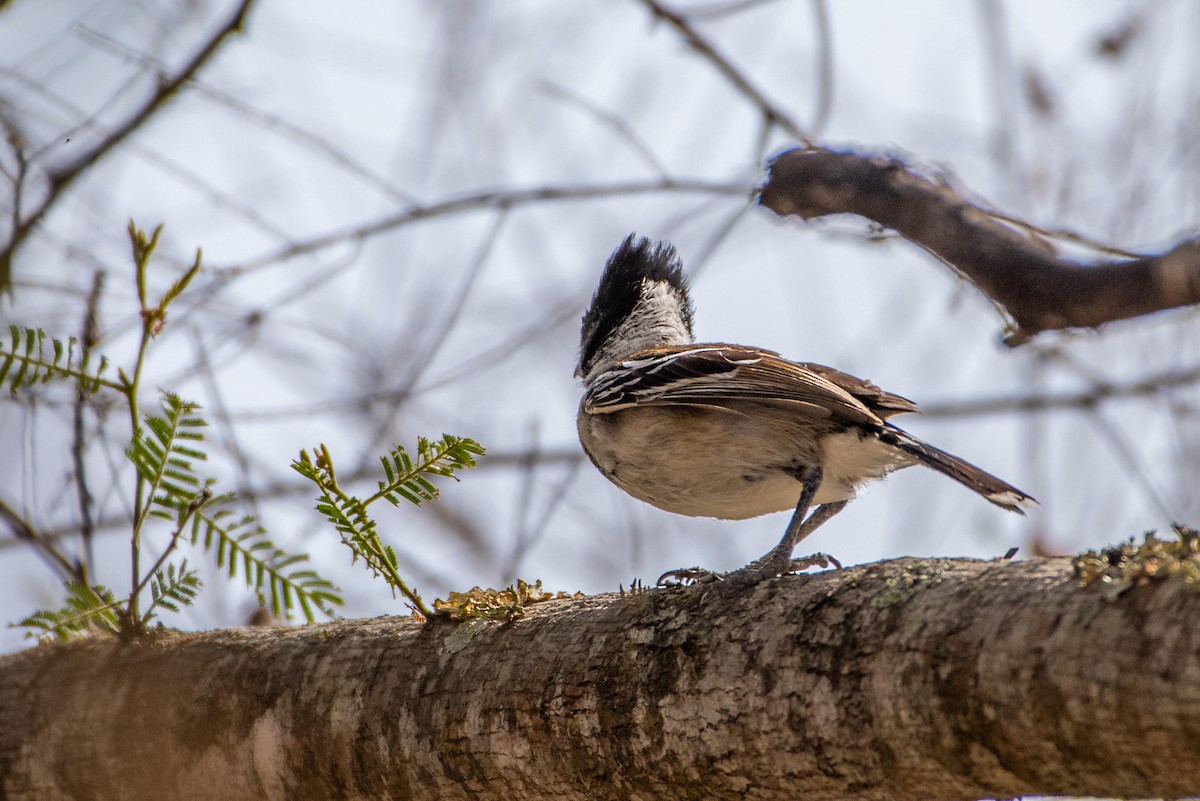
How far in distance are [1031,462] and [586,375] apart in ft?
7.44

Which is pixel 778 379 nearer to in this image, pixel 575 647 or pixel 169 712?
pixel 575 647

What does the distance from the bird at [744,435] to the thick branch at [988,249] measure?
73.0 inches

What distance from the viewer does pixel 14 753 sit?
301 cm

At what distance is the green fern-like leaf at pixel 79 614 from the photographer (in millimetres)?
2695

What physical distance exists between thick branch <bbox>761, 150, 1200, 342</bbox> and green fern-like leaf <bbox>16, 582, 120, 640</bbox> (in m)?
1.87

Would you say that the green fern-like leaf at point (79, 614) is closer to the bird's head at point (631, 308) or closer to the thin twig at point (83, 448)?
the thin twig at point (83, 448)

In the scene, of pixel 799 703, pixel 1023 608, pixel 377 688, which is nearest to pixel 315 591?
pixel 377 688

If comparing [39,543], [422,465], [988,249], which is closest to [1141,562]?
[988,249]

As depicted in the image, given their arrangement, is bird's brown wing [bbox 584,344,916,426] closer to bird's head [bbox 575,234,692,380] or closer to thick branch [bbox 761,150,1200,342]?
bird's head [bbox 575,234,692,380]

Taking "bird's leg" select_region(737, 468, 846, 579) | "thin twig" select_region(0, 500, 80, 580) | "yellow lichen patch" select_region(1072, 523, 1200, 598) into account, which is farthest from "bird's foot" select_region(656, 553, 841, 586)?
"thin twig" select_region(0, 500, 80, 580)

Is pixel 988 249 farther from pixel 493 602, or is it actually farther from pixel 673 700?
pixel 493 602

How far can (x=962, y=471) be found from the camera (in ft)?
11.7

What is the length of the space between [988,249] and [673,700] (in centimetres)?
114

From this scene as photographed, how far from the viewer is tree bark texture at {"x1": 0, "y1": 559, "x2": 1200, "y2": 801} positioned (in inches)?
70.2
